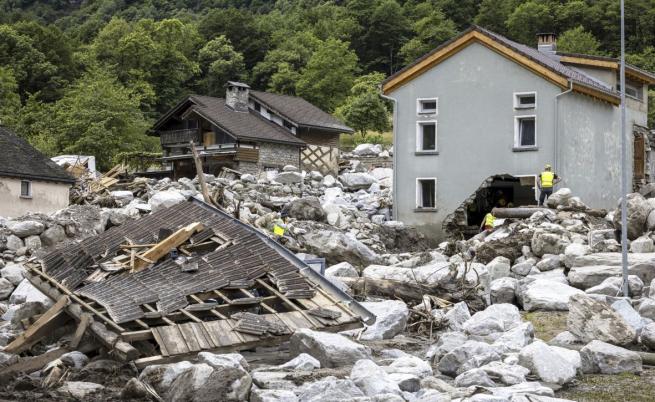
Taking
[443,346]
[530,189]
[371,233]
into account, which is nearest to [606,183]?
[530,189]

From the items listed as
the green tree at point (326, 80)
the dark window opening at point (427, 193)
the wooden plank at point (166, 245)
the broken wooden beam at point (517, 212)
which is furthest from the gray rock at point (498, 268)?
the green tree at point (326, 80)

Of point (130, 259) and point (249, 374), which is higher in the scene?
point (130, 259)

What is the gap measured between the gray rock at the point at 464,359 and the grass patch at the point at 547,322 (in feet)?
12.2

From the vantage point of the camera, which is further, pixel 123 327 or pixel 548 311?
pixel 548 311

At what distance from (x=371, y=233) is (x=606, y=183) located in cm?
993

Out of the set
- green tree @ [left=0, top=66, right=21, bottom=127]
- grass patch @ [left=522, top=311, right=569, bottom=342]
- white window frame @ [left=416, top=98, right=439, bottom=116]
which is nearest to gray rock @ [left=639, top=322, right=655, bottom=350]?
grass patch @ [left=522, top=311, right=569, bottom=342]

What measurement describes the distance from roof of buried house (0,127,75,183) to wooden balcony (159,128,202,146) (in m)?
14.5

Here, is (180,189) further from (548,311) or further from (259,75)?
(259,75)

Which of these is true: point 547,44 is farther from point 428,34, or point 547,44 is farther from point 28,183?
point 428,34

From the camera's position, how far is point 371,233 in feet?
121

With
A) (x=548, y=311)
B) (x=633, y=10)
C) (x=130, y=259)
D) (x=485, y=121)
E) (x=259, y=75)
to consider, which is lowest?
(x=548, y=311)

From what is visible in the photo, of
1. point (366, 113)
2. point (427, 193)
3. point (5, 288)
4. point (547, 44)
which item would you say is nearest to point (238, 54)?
point (366, 113)

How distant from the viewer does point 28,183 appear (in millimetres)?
37500

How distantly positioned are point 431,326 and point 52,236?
49.7ft
